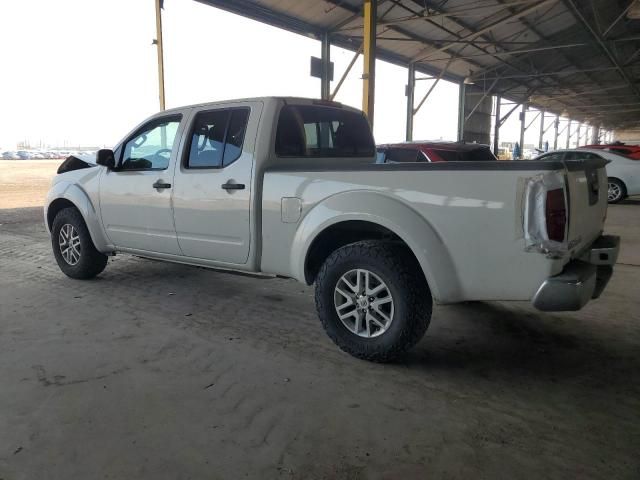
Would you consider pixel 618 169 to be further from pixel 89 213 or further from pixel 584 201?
pixel 89 213

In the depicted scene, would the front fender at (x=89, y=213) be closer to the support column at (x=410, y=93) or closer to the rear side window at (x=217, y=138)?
the rear side window at (x=217, y=138)

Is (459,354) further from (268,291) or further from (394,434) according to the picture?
(268,291)

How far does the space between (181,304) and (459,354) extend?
243 centimetres

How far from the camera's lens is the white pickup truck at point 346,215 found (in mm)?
2502

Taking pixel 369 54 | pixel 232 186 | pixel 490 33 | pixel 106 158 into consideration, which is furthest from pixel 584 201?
pixel 490 33

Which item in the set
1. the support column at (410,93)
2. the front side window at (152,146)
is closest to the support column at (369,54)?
the front side window at (152,146)

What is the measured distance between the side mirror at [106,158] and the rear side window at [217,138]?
3.31 ft

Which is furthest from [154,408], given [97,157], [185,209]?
[97,157]

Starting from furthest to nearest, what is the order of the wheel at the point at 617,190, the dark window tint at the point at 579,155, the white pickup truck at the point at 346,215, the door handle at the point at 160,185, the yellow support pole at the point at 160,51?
the wheel at the point at 617,190, the dark window tint at the point at 579,155, the yellow support pole at the point at 160,51, the door handle at the point at 160,185, the white pickup truck at the point at 346,215

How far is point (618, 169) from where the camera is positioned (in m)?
11.6

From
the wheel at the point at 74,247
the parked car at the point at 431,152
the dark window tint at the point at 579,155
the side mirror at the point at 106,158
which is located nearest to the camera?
the side mirror at the point at 106,158

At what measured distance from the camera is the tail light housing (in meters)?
2.39

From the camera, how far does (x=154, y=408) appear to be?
8.25 feet

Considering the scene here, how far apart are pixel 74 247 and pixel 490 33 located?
1705 cm
